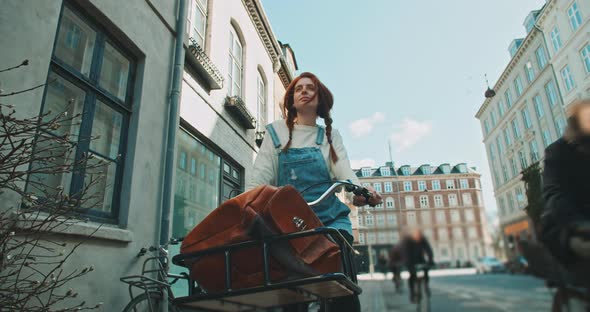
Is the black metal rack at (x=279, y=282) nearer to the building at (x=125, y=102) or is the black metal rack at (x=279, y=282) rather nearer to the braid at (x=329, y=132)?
the braid at (x=329, y=132)

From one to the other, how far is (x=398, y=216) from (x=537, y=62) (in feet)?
1.38

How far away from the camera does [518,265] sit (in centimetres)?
37

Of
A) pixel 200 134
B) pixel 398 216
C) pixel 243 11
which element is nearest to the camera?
pixel 398 216

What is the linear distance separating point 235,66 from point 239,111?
1.59 meters

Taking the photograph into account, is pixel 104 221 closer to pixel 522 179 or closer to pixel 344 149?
pixel 344 149

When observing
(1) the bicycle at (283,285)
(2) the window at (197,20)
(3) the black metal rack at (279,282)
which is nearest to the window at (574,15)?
(1) the bicycle at (283,285)

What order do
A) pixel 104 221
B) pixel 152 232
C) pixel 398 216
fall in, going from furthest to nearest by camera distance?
1. pixel 152 232
2. pixel 104 221
3. pixel 398 216

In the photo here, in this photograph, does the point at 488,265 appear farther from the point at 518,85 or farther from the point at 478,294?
the point at 518,85

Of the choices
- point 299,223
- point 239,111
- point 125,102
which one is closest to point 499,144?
point 299,223

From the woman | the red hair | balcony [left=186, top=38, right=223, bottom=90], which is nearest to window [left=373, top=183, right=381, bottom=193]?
the woman

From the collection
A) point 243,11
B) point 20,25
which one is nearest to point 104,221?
point 20,25

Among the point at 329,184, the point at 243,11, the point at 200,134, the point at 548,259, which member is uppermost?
the point at 243,11

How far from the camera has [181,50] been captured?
18.2 ft

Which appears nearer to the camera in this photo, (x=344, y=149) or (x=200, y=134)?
(x=344, y=149)
